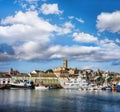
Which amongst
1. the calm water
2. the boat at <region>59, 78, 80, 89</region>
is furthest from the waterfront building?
the calm water

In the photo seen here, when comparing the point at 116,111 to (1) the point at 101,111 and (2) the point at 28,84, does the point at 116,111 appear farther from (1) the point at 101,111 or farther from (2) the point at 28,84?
(2) the point at 28,84

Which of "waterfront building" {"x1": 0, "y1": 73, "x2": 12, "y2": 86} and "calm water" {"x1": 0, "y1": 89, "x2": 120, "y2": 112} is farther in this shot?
"waterfront building" {"x1": 0, "y1": 73, "x2": 12, "y2": 86}

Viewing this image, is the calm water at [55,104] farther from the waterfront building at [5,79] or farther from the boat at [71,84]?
the waterfront building at [5,79]

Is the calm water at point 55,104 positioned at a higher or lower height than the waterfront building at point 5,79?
lower

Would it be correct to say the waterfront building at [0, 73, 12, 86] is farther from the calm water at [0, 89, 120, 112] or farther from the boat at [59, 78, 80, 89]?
the calm water at [0, 89, 120, 112]

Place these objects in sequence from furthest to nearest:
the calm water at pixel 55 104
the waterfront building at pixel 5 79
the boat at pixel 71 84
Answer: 1. the waterfront building at pixel 5 79
2. the boat at pixel 71 84
3. the calm water at pixel 55 104

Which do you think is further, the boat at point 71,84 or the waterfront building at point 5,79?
the waterfront building at point 5,79

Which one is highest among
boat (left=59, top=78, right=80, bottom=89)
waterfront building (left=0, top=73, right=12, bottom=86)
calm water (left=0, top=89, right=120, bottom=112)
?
waterfront building (left=0, top=73, right=12, bottom=86)

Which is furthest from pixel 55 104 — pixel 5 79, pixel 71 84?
pixel 5 79


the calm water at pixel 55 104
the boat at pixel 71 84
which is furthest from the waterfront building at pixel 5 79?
the calm water at pixel 55 104

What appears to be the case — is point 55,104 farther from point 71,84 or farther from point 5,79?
point 5,79

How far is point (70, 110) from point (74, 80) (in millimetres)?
118260

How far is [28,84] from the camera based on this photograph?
489 feet

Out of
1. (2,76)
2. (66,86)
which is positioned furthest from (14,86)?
(2,76)
